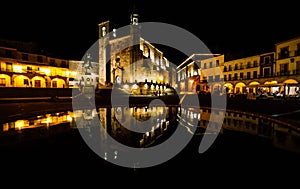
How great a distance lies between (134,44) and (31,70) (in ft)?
71.1

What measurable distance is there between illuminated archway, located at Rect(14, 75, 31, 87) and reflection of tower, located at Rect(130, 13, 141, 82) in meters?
19.7

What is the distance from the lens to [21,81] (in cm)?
2964

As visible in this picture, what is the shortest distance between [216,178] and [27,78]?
35.8 metres

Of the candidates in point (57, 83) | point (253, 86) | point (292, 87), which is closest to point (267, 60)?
point (253, 86)

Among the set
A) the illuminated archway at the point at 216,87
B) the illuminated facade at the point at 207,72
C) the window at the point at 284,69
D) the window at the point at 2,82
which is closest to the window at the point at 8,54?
the window at the point at 2,82

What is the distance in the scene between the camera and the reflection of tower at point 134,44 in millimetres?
39281

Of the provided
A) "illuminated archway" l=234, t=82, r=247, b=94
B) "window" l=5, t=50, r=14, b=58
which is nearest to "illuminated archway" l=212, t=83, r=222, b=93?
"illuminated archway" l=234, t=82, r=247, b=94

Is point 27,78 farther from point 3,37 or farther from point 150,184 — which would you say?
point 150,184

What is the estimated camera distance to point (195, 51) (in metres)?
49.7

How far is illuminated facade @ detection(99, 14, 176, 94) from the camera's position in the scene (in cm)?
3931

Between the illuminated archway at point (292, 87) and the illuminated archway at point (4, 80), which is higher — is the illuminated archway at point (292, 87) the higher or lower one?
the lower one

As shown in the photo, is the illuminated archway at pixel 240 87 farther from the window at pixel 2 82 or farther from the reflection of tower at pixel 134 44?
the window at pixel 2 82

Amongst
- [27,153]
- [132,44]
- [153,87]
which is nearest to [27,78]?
[132,44]

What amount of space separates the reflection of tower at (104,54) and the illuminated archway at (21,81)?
16.3 metres
